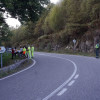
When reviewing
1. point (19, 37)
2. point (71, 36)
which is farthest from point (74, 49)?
point (19, 37)

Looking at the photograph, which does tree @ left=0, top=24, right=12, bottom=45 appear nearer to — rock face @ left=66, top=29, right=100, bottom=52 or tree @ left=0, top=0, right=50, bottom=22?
tree @ left=0, top=0, right=50, bottom=22

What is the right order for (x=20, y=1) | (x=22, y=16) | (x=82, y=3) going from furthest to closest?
(x=82, y=3) → (x=22, y=16) → (x=20, y=1)

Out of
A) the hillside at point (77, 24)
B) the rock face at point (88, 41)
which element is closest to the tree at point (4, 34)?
the hillside at point (77, 24)

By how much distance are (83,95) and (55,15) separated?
3553 cm

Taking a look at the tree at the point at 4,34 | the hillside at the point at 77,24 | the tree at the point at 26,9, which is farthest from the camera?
the hillside at the point at 77,24

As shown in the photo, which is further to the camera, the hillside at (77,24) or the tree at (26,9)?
the hillside at (77,24)

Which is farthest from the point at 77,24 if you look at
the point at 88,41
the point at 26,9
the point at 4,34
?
the point at 26,9

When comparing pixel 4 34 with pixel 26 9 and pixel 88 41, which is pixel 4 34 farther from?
pixel 88 41

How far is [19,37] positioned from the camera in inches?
2719

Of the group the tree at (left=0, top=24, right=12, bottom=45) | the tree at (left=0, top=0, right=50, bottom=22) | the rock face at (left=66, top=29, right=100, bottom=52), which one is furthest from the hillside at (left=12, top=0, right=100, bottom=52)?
the tree at (left=0, top=0, right=50, bottom=22)

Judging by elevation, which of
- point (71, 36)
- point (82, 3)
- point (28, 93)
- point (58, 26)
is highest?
point (82, 3)

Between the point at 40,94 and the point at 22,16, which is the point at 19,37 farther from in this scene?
the point at 40,94

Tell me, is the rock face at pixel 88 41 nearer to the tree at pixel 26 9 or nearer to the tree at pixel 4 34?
the tree at pixel 4 34

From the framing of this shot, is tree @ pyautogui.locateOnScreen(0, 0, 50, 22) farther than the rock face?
No
